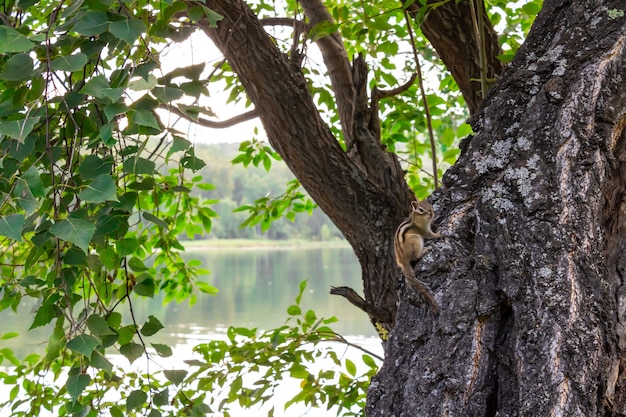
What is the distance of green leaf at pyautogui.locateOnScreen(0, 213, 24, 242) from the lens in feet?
2.92

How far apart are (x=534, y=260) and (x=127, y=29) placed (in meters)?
0.62

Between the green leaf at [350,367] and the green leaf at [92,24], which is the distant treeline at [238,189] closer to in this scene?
the green leaf at [350,367]

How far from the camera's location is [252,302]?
9961 millimetres

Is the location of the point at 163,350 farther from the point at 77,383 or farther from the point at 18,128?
the point at 18,128

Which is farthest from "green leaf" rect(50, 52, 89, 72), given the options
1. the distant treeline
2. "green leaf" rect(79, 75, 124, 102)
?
the distant treeline

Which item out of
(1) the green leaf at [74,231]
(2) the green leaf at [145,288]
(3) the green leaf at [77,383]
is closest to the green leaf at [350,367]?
(2) the green leaf at [145,288]

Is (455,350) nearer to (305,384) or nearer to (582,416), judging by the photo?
(582,416)

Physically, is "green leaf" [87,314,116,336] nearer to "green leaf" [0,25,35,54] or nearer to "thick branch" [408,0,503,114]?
"green leaf" [0,25,35,54]

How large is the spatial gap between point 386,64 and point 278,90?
94 cm

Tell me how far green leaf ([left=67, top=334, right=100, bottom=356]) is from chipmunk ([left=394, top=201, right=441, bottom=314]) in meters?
0.47

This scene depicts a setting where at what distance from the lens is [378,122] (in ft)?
8.35

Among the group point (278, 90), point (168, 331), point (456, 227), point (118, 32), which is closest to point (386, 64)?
point (278, 90)

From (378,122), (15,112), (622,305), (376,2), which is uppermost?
(376,2)

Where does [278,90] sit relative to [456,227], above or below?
above
